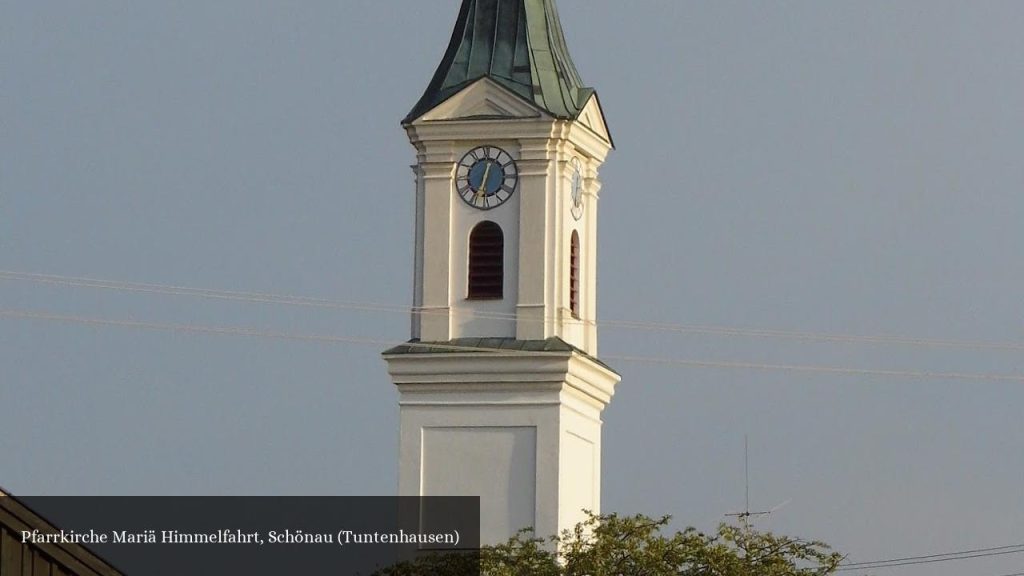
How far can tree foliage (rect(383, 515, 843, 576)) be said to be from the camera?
56.6m

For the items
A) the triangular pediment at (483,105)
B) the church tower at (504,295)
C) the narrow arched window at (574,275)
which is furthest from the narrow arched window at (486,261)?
the triangular pediment at (483,105)

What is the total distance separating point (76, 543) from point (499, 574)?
19.4 m

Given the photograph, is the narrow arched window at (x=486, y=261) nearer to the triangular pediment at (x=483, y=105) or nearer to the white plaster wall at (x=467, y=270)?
the white plaster wall at (x=467, y=270)

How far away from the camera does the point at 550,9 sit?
67.4 m

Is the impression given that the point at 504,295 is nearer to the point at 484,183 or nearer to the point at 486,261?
the point at 486,261

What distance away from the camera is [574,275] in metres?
66.1

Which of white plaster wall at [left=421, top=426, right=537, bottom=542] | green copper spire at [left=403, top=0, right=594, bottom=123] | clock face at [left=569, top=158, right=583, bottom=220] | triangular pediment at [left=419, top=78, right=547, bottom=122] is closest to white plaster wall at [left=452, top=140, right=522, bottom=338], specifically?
triangular pediment at [left=419, top=78, right=547, bottom=122]

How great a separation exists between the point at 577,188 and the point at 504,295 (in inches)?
115

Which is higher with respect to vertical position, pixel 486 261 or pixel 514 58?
pixel 514 58

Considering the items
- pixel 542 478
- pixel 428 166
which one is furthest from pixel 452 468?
pixel 428 166

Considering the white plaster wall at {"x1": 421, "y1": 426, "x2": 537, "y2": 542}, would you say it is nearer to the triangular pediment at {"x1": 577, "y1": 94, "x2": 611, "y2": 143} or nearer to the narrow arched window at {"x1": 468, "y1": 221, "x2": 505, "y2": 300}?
the narrow arched window at {"x1": 468, "y1": 221, "x2": 505, "y2": 300}

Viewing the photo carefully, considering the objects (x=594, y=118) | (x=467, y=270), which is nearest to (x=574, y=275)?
(x=467, y=270)

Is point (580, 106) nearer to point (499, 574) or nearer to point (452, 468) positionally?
point (452, 468)

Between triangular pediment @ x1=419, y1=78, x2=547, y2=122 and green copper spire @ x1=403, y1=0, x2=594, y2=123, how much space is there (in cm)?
12
